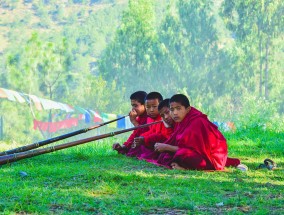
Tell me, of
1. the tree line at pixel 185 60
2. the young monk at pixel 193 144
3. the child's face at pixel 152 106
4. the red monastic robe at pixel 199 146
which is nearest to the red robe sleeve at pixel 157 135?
the child's face at pixel 152 106

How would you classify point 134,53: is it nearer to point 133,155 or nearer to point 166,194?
point 133,155

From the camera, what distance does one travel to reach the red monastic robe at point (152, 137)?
30.7 feet

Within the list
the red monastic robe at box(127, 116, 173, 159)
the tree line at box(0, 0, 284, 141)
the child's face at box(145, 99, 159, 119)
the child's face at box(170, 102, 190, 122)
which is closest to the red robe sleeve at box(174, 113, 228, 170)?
the child's face at box(170, 102, 190, 122)

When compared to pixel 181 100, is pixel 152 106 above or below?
below

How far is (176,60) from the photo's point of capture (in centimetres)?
5434

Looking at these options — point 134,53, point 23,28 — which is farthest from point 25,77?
point 23,28

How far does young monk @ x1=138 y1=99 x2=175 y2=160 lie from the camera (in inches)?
352

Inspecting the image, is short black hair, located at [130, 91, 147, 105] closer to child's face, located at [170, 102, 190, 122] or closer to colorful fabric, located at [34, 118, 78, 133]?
child's face, located at [170, 102, 190, 122]

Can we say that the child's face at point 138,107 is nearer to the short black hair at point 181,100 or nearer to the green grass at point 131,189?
the green grass at point 131,189

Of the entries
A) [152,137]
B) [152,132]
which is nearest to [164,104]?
[152,137]

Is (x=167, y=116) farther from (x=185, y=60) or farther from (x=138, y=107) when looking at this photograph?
(x=185, y=60)

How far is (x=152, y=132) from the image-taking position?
31.7 ft

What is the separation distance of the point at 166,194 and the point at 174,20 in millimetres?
49422

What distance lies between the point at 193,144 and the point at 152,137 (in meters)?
1.54
